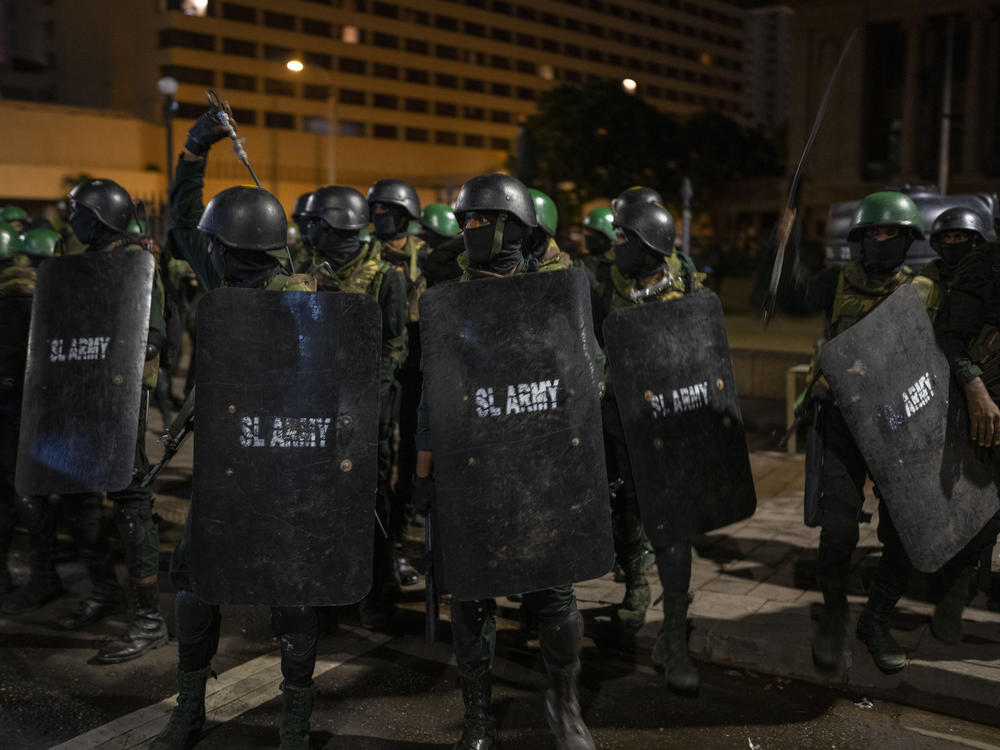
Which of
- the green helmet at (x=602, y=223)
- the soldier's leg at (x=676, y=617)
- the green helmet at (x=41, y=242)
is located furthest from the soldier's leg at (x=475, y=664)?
the green helmet at (x=41, y=242)

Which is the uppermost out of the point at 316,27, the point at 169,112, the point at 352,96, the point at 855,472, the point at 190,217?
the point at 316,27

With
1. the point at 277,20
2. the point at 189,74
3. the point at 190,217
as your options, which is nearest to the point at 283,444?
the point at 190,217

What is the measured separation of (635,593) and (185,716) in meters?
2.27

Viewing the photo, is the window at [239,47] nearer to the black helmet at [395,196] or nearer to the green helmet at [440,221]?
the green helmet at [440,221]

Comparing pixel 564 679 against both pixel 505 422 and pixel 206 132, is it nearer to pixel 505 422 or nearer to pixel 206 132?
pixel 505 422

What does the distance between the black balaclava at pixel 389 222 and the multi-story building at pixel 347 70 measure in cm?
4164

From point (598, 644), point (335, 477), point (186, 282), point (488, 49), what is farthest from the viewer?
point (488, 49)

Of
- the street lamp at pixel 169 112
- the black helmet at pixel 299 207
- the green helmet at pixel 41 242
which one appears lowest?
the green helmet at pixel 41 242

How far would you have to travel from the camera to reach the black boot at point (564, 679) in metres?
3.73

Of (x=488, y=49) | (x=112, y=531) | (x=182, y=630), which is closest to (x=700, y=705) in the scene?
(x=182, y=630)

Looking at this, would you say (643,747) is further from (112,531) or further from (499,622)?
(112,531)

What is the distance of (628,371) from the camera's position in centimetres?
410

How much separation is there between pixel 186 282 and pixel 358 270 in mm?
5026

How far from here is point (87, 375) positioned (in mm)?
4719
